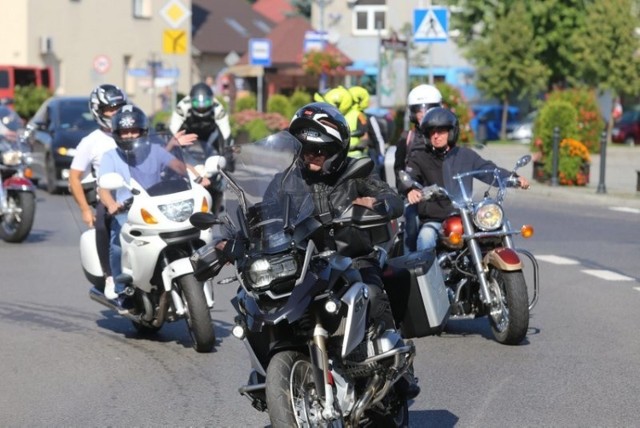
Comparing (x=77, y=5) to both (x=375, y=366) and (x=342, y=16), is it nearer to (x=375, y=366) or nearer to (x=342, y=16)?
(x=342, y=16)

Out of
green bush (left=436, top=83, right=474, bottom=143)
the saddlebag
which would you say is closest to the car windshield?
green bush (left=436, top=83, right=474, bottom=143)

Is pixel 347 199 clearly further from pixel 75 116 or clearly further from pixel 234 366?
pixel 75 116

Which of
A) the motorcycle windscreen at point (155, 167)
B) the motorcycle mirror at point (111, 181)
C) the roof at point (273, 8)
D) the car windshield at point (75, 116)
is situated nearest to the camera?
the motorcycle mirror at point (111, 181)

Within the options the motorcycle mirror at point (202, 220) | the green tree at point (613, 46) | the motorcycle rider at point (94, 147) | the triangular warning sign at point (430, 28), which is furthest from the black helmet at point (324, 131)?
the green tree at point (613, 46)

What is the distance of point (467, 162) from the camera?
34.3 ft

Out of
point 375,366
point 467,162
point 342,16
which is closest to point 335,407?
point 375,366

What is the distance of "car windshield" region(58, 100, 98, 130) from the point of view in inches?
1022

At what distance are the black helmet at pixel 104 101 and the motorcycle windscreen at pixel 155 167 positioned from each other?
3.48 feet

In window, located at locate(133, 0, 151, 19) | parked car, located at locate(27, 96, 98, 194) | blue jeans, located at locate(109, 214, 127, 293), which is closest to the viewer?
blue jeans, located at locate(109, 214, 127, 293)

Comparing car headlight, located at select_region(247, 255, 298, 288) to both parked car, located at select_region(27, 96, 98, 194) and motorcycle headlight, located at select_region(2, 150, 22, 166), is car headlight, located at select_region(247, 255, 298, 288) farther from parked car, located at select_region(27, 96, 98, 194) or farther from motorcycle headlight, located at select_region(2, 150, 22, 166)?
parked car, located at select_region(27, 96, 98, 194)

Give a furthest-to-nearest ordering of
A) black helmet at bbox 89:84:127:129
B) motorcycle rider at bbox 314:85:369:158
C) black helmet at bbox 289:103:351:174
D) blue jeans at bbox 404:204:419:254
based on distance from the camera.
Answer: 1. motorcycle rider at bbox 314:85:369:158
2. black helmet at bbox 89:84:127:129
3. blue jeans at bbox 404:204:419:254
4. black helmet at bbox 289:103:351:174

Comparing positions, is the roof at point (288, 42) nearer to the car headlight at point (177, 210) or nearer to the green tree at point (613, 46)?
the green tree at point (613, 46)

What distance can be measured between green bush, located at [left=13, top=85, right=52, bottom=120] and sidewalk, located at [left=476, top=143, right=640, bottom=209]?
1570cm

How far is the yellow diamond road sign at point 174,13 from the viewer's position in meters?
27.8
